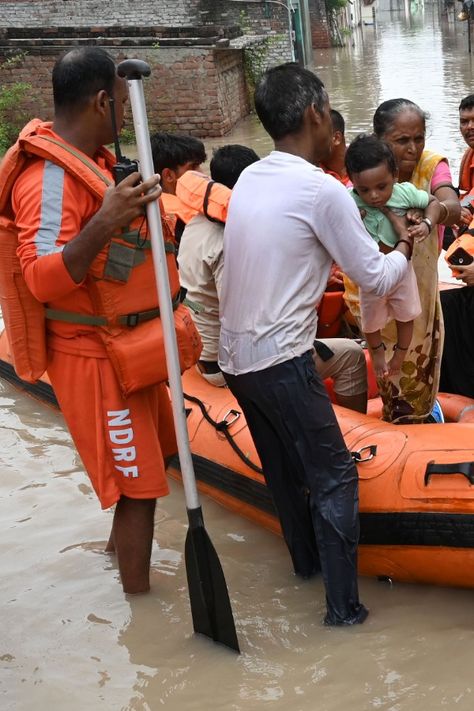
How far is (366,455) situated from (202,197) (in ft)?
3.87

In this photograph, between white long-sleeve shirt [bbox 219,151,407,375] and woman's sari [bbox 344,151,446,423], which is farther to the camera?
woman's sari [bbox 344,151,446,423]

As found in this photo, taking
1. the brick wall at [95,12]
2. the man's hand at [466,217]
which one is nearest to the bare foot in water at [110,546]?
the man's hand at [466,217]

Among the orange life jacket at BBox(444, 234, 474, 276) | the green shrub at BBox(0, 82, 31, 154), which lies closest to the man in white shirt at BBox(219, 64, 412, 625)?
the orange life jacket at BBox(444, 234, 474, 276)

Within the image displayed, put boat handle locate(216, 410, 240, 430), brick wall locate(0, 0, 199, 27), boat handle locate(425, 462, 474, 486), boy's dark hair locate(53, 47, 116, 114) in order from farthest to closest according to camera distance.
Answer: brick wall locate(0, 0, 199, 27) < boat handle locate(216, 410, 240, 430) < boat handle locate(425, 462, 474, 486) < boy's dark hair locate(53, 47, 116, 114)

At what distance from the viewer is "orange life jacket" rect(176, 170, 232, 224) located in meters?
3.53

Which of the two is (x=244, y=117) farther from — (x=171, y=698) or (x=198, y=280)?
(x=171, y=698)

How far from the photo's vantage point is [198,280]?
12.2 ft

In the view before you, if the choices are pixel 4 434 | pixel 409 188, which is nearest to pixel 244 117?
pixel 4 434

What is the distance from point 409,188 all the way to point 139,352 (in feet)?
3.57

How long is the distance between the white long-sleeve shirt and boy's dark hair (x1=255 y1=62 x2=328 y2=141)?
0.09 m

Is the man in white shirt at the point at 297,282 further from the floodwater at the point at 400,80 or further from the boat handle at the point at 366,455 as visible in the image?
the floodwater at the point at 400,80

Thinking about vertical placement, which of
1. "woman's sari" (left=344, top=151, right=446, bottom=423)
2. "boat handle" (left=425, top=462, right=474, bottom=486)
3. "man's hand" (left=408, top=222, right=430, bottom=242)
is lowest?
"boat handle" (left=425, top=462, right=474, bottom=486)

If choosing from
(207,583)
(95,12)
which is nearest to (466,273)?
(207,583)

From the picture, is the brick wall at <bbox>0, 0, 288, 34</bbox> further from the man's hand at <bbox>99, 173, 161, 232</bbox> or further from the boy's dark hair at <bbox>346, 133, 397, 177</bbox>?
the man's hand at <bbox>99, 173, 161, 232</bbox>
